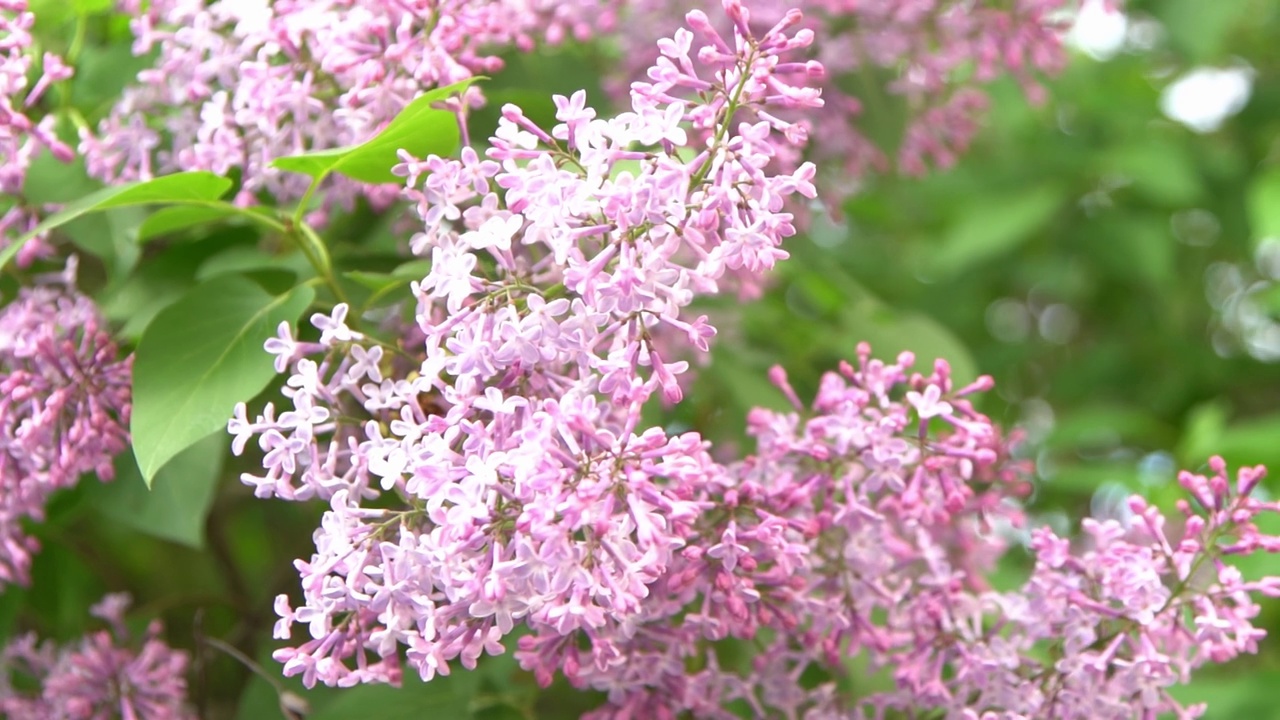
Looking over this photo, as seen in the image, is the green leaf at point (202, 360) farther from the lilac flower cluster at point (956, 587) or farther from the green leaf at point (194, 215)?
the lilac flower cluster at point (956, 587)

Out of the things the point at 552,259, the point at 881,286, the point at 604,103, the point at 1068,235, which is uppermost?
the point at 1068,235

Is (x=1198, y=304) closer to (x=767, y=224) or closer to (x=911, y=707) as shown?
(x=911, y=707)

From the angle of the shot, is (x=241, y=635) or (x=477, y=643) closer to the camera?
(x=477, y=643)

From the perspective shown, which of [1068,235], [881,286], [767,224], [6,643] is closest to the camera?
[767,224]

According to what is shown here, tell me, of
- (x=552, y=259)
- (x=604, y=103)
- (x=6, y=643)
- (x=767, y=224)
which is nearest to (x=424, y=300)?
(x=552, y=259)

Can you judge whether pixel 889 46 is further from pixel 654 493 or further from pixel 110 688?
pixel 110 688

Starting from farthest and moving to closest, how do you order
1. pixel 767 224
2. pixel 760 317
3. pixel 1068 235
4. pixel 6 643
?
pixel 1068 235 < pixel 760 317 < pixel 6 643 < pixel 767 224

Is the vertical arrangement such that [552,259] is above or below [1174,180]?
below
